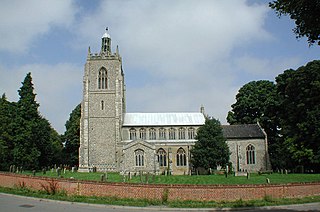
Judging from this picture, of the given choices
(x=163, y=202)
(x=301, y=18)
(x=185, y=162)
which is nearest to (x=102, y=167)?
(x=185, y=162)

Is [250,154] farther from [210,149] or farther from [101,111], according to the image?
[101,111]

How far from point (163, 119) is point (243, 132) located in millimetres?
13173

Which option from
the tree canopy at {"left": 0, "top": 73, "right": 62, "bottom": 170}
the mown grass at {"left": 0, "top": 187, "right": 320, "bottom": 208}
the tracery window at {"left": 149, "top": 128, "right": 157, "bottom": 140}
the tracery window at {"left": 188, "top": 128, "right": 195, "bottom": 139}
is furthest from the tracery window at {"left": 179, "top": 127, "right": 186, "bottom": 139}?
the mown grass at {"left": 0, "top": 187, "right": 320, "bottom": 208}

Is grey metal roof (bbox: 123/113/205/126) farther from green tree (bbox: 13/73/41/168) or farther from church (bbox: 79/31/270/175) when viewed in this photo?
green tree (bbox: 13/73/41/168)

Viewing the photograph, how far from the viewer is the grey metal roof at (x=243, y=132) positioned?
47912 mm

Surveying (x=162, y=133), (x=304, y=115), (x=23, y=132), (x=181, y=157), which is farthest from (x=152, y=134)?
(x=304, y=115)

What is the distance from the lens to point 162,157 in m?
47.9

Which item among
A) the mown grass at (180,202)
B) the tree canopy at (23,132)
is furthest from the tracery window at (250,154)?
the mown grass at (180,202)

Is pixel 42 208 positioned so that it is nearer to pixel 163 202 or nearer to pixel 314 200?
pixel 163 202

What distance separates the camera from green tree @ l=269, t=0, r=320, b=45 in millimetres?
10242

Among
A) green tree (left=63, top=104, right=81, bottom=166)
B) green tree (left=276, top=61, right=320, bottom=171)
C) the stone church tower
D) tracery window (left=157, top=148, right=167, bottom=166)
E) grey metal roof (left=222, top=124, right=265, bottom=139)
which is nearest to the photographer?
green tree (left=276, top=61, right=320, bottom=171)

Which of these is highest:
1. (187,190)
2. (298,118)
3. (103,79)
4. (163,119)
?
(103,79)

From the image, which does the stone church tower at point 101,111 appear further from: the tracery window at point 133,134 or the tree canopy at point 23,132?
the tree canopy at point 23,132

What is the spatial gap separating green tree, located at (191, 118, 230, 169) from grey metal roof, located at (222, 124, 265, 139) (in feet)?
28.7
